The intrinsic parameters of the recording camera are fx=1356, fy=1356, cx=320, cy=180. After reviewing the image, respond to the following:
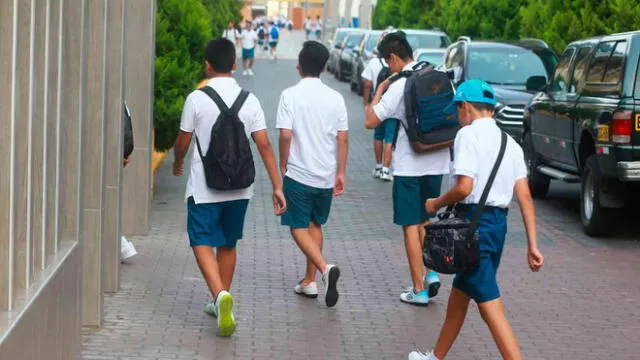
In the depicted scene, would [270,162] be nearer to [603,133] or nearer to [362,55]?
[603,133]

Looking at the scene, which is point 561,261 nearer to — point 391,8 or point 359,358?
point 359,358

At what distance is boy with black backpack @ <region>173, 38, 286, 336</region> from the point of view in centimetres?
847

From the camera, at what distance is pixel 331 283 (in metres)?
9.27

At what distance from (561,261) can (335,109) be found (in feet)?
11.1

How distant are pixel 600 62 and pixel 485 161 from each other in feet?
23.9

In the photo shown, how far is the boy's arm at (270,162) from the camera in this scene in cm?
870

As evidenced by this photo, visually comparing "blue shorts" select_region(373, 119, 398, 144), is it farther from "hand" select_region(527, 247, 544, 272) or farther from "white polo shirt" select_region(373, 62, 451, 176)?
"hand" select_region(527, 247, 544, 272)

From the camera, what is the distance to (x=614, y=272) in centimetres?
1139

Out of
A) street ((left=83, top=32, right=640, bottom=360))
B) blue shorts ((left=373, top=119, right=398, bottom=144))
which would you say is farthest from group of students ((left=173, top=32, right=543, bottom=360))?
blue shorts ((left=373, top=119, right=398, bottom=144))

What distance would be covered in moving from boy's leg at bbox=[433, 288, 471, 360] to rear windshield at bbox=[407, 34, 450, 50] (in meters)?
24.8

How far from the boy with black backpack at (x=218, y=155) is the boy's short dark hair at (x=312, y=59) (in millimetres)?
839

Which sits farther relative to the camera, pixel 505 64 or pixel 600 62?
pixel 505 64

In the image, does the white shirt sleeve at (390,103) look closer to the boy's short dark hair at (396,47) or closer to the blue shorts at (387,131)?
the boy's short dark hair at (396,47)

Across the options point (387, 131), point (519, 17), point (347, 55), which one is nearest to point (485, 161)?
point (387, 131)
